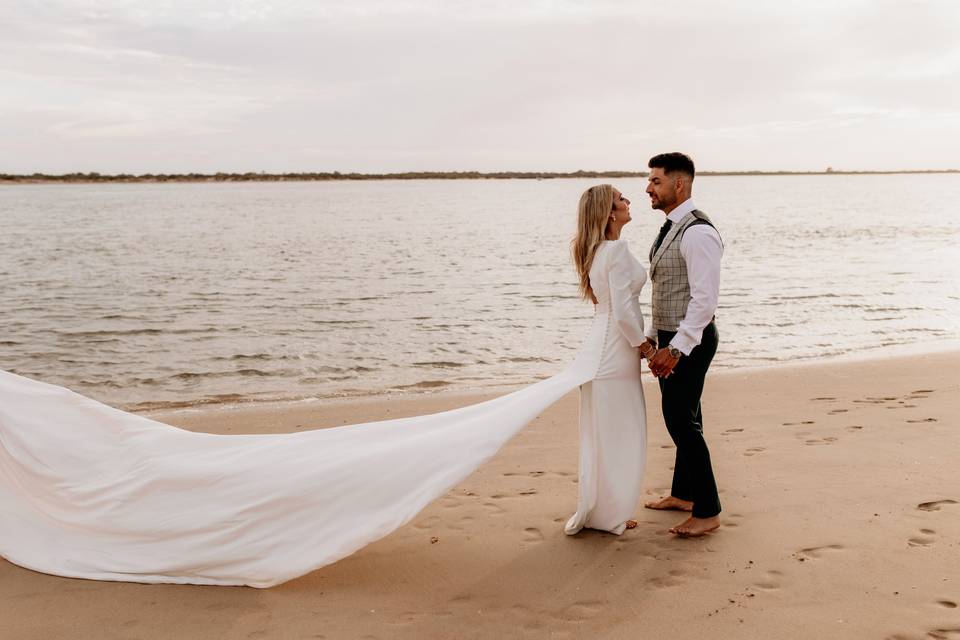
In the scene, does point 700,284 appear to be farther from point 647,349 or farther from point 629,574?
point 629,574

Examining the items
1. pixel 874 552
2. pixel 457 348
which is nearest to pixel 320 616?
pixel 874 552

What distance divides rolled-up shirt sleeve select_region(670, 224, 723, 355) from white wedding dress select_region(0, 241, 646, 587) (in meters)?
0.31

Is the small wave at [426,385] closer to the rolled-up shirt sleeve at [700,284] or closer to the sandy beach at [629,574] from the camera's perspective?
the sandy beach at [629,574]

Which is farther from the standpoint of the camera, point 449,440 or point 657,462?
point 657,462

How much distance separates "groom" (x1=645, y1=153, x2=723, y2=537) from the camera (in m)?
4.22

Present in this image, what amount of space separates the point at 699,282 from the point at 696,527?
1421 mm

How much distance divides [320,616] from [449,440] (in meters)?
1.06

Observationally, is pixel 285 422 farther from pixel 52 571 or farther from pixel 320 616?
pixel 320 616

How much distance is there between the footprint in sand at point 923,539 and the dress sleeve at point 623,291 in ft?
5.96

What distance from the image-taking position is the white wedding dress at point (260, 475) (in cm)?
395

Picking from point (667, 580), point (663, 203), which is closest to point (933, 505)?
point (667, 580)

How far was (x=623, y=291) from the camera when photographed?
4.33m

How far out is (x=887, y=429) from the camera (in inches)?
256

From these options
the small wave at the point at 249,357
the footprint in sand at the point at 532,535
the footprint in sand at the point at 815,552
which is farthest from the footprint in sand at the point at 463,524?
the small wave at the point at 249,357
